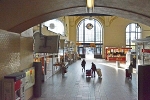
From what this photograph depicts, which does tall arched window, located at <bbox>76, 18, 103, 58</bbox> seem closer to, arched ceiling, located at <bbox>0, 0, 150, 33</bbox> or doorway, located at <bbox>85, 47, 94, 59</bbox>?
doorway, located at <bbox>85, 47, 94, 59</bbox>

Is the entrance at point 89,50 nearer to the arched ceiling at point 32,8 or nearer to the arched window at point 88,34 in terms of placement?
the arched window at point 88,34

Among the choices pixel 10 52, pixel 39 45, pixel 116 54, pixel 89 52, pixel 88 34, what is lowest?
pixel 116 54

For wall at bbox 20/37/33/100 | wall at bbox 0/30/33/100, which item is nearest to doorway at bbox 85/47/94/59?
wall at bbox 20/37/33/100

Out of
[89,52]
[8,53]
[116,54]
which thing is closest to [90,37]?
[89,52]

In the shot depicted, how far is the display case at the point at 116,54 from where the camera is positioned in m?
34.7

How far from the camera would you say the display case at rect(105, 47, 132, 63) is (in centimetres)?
3466

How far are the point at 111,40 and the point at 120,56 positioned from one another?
12.1 ft

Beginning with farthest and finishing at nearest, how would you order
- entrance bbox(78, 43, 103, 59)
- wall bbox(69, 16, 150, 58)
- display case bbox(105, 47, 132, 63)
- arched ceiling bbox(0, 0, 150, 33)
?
entrance bbox(78, 43, 103, 59), wall bbox(69, 16, 150, 58), display case bbox(105, 47, 132, 63), arched ceiling bbox(0, 0, 150, 33)

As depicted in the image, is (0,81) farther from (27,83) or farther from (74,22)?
(74,22)

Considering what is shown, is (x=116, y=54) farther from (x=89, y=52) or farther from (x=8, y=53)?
(x=8, y=53)

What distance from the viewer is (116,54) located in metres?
35.3

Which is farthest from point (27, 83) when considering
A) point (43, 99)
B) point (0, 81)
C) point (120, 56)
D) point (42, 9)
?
point (120, 56)

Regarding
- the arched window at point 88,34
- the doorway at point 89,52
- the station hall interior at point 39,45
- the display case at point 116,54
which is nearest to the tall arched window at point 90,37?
the arched window at point 88,34

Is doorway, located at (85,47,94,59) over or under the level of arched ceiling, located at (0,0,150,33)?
under
